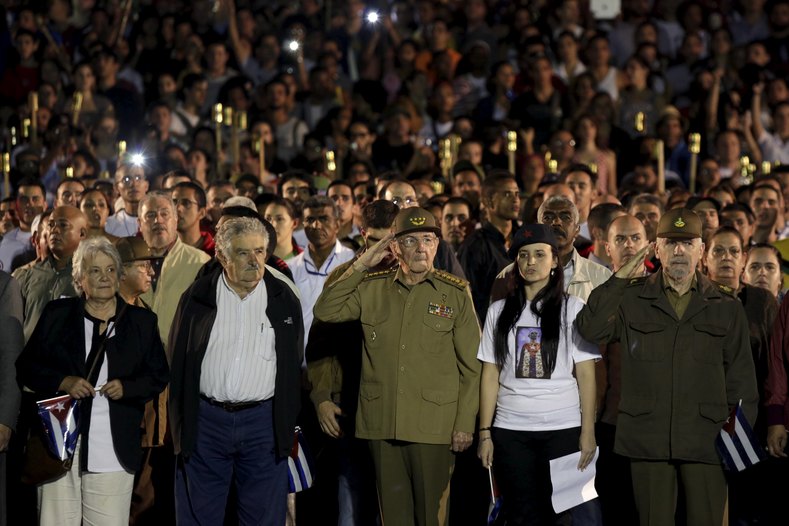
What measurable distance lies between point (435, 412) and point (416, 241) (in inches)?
37.3

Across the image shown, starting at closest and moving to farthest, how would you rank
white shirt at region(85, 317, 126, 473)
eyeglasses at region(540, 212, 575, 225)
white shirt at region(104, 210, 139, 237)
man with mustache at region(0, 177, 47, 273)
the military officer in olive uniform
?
the military officer in olive uniform
white shirt at region(85, 317, 126, 473)
eyeglasses at region(540, 212, 575, 225)
man with mustache at region(0, 177, 47, 273)
white shirt at region(104, 210, 139, 237)

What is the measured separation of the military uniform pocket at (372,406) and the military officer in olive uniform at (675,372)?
1.17m

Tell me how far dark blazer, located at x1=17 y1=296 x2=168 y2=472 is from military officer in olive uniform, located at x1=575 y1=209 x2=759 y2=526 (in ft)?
7.92

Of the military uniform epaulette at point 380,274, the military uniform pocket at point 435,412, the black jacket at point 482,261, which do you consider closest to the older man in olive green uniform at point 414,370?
the military uniform pocket at point 435,412

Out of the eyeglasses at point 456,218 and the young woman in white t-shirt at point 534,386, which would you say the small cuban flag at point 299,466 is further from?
the eyeglasses at point 456,218

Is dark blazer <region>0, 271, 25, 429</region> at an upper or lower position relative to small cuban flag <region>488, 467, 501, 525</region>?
upper

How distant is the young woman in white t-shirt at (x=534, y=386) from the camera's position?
763cm

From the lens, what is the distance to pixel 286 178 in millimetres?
12281

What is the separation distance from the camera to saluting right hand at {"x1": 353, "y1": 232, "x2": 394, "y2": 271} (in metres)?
7.86

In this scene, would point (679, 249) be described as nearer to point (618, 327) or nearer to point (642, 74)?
point (618, 327)

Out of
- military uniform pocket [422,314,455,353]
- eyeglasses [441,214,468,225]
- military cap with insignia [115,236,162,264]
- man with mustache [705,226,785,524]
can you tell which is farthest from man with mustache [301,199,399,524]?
eyeglasses [441,214,468,225]

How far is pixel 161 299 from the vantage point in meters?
9.18

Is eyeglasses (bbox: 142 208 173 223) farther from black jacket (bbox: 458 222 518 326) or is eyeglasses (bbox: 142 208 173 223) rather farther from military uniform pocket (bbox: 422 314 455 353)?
military uniform pocket (bbox: 422 314 455 353)

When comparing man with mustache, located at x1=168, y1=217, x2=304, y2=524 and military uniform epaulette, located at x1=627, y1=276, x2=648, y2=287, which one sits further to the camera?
man with mustache, located at x1=168, y1=217, x2=304, y2=524
